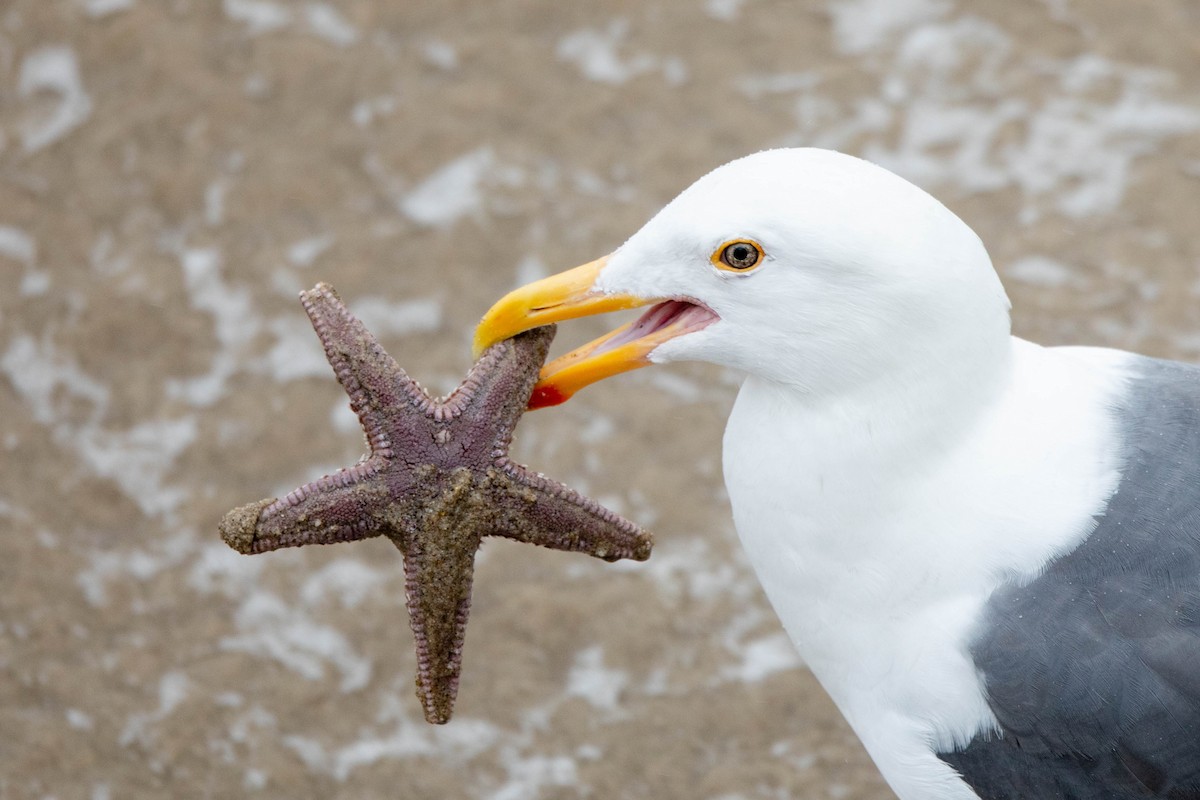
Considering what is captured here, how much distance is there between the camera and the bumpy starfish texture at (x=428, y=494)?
9.55ft

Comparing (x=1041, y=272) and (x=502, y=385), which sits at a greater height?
(x=502, y=385)

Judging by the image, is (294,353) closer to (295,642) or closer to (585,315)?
(295,642)

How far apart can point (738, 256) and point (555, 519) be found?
2.29ft

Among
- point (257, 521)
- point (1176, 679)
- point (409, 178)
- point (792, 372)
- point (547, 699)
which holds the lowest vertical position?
point (547, 699)

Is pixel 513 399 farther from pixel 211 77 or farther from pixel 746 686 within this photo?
pixel 211 77

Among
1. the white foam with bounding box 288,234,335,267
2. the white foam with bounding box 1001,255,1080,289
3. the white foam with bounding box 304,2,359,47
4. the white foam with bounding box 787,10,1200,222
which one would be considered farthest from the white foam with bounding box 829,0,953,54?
the white foam with bounding box 288,234,335,267

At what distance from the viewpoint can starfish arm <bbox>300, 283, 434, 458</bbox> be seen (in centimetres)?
292

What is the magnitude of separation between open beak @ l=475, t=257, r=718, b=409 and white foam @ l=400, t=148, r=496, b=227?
2742 mm

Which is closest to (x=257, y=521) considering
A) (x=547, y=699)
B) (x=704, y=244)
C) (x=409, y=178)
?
(x=704, y=244)

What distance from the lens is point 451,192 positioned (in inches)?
230

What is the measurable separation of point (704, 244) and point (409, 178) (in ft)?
10.8

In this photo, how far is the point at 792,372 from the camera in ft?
9.61

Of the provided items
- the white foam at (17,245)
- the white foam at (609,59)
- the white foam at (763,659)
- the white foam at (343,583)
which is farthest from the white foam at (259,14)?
the white foam at (763,659)

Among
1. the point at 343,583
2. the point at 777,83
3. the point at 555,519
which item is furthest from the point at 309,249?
the point at 555,519
